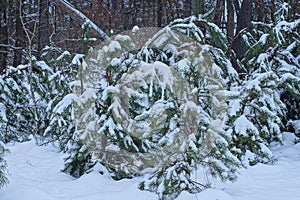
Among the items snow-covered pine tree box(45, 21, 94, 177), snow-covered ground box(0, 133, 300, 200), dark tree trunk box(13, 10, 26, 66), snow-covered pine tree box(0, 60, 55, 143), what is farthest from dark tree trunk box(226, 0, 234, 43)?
snow-covered pine tree box(45, 21, 94, 177)

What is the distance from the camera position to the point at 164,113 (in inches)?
135

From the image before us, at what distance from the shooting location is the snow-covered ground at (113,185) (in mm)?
3258

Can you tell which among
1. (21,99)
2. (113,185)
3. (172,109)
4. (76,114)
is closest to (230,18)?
(21,99)

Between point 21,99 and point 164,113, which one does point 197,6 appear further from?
point 21,99

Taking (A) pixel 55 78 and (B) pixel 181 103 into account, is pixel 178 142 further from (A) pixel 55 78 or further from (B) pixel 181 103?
(A) pixel 55 78

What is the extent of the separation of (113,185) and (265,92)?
2.16 m

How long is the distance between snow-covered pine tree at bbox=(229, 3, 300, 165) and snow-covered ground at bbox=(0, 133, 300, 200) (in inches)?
12.6

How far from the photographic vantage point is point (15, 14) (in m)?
10.0

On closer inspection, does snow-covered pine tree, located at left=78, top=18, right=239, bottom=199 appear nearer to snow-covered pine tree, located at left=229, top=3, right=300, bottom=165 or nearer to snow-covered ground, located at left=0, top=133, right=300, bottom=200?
snow-covered ground, located at left=0, top=133, right=300, bottom=200

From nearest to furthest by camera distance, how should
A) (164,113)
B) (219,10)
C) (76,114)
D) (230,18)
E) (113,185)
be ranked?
(164,113) < (113,185) < (76,114) < (230,18) < (219,10)

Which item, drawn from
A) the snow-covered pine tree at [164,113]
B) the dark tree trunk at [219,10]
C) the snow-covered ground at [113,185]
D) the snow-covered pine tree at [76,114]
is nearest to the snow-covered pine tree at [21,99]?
the snow-covered ground at [113,185]

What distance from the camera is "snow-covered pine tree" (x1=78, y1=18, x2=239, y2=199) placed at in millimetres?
3305

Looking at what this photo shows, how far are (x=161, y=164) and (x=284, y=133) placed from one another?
10.8ft

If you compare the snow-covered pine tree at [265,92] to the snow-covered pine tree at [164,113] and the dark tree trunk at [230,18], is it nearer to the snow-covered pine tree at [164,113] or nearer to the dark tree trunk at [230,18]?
the snow-covered pine tree at [164,113]
